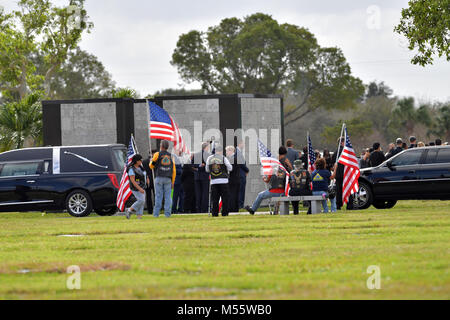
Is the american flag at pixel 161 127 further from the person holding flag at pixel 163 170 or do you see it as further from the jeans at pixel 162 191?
the jeans at pixel 162 191

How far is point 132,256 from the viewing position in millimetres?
Result: 12320

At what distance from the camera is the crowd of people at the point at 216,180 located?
71.0 feet

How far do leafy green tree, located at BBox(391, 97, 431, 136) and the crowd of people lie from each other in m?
51.9

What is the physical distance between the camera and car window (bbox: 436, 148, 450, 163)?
23.9 m

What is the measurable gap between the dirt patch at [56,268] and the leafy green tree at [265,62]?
60137 mm

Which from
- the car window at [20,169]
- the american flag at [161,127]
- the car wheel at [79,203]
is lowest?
the car wheel at [79,203]

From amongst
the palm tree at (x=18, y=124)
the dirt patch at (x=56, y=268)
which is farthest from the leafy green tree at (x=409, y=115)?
the dirt patch at (x=56, y=268)

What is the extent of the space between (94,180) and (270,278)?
15.7 meters

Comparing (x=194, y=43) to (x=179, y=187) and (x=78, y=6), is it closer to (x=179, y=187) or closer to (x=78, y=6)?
(x=78, y=6)

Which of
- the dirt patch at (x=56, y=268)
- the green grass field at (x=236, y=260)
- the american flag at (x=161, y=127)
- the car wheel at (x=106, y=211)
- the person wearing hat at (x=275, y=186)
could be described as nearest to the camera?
the green grass field at (x=236, y=260)

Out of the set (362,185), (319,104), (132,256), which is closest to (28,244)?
(132,256)

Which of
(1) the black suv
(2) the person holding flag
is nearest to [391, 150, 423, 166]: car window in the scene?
(1) the black suv

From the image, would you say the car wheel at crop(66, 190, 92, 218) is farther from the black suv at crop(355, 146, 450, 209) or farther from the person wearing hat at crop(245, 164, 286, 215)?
the black suv at crop(355, 146, 450, 209)

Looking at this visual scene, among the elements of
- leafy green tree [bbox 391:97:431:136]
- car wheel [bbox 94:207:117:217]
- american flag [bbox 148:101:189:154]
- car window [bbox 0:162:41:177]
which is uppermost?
leafy green tree [bbox 391:97:431:136]
